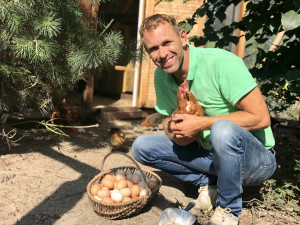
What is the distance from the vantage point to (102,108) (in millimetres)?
5352

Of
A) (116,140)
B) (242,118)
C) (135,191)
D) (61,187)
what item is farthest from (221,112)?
(116,140)

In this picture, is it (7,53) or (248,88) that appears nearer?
(248,88)

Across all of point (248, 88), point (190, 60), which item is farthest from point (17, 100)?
point (248, 88)

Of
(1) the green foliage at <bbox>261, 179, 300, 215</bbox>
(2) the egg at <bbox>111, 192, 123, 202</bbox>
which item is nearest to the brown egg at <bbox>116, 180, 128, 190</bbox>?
(2) the egg at <bbox>111, 192, 123, 202</bbox>

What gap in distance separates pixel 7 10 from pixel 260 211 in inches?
89.6

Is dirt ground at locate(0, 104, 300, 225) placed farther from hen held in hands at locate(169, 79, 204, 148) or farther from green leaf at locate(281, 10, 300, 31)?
green leaf at locate(281, 10, 300, 31)

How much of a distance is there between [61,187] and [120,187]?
552mm

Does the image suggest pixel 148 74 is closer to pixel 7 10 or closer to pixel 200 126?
pixel 7 10

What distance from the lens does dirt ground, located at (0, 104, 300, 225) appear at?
2.17m

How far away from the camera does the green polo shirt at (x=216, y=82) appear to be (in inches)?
74.9

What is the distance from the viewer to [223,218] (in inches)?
78.3

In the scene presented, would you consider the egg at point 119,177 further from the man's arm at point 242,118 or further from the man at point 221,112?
the man's arm at point 242,118

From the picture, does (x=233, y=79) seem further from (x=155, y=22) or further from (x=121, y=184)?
(x=121, y=184)

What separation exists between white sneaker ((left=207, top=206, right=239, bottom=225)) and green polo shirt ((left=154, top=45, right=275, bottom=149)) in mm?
476
